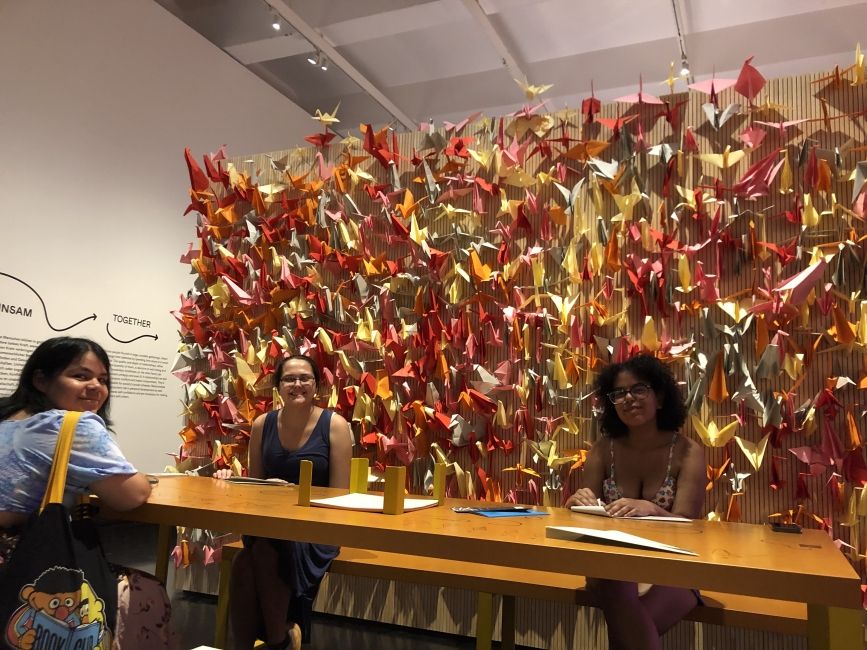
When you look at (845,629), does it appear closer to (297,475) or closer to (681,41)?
(297,475)

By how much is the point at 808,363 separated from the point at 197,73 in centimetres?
425

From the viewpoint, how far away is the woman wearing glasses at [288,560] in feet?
7.70

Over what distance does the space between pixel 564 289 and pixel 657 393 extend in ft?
2.22

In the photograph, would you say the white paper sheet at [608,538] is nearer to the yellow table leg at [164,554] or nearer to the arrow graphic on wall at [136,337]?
the yellow table leg at [164,554]

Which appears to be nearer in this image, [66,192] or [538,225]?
[538,225]

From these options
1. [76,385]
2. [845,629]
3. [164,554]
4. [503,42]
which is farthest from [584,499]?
[503,42]

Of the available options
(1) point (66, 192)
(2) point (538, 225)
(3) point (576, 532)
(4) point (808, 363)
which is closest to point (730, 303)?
(4) point (808, 363)

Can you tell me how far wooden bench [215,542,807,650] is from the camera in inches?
81.5

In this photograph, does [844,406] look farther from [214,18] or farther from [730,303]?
[214,18]

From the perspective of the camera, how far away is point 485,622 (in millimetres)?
2420

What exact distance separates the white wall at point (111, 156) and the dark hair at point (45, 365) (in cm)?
196

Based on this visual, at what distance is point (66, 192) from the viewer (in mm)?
4090

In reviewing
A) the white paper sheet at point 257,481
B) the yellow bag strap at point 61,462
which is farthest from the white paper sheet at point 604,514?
the yellow bag strap at point 61,462

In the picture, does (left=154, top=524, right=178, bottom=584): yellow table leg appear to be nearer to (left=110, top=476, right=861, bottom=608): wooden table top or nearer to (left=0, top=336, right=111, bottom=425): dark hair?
(left=110, top=476, right=861, bottom=608): wooden table top
